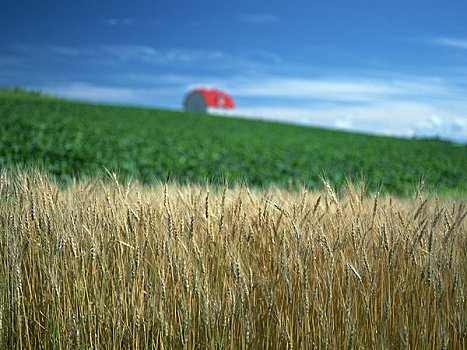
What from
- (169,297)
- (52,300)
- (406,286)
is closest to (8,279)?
(52,300)

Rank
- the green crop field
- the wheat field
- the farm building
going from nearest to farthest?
the wheat field, the green crop field, the farm building

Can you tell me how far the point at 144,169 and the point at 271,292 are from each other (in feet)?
31.3

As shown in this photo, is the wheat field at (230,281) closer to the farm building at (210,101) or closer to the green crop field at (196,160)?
the green crop field at (196,160)

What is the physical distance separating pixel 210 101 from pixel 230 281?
182ft

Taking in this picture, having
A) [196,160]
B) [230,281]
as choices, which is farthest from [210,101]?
[230,281]

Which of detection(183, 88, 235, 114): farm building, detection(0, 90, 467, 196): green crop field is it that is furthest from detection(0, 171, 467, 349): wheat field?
detection(183, 88, 235, 114): farm building

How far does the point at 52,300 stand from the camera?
3.13 metres

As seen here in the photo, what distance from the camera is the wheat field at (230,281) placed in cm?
283

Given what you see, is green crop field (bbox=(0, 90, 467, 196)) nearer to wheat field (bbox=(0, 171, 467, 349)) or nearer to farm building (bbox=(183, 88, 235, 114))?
wheat field (bbox=(0, 171, 467, 349))

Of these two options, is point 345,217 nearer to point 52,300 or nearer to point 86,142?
point 52,300

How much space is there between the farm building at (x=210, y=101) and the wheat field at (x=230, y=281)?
5458 cm

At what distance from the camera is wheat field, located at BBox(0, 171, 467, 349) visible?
2832 mm

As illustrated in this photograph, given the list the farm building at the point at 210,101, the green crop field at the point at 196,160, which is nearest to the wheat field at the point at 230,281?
the green crop field at the point at 196,160

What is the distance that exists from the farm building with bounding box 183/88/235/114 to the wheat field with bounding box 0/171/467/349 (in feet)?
179
